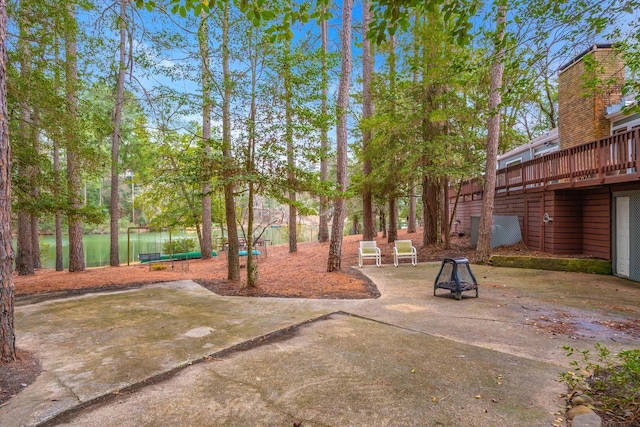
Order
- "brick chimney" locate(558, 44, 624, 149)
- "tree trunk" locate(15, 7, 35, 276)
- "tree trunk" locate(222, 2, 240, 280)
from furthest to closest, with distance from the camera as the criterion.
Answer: "brick chimney" locate(558, 44, 624, 149) → "tree trunk" locate(15, 7, 35, 276) → "tree trunk" locate(222, 2, 240, 280)

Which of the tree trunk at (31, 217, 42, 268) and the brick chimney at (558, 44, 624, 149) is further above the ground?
the brick chimney at (558, 44, 624, 149)

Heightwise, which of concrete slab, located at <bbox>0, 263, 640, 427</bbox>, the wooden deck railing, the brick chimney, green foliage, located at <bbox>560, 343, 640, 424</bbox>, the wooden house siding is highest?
the brick chimney

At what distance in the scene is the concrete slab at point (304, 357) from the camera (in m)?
2.34

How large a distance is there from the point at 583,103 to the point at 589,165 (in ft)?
12.5

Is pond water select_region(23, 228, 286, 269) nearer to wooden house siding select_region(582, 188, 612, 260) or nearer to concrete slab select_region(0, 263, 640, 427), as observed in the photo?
concrete slab select_region(0, 263, 640, 427)

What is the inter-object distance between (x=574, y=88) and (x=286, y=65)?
1062 cm

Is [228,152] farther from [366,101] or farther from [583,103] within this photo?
[583,103]

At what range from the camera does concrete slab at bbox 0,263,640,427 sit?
7.68 feet

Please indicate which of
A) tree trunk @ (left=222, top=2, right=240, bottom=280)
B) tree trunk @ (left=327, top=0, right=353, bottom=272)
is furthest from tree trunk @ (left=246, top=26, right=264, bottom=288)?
tree trunk @ (left=327, top=0, right=353, bottom=272)

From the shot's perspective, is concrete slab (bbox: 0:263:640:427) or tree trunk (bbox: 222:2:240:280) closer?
concrete slab (bbox: 0:263:640:427)

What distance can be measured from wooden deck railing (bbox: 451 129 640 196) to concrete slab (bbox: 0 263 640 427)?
305cm

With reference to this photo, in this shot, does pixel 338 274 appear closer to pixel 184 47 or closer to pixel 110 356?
pixel 110 356

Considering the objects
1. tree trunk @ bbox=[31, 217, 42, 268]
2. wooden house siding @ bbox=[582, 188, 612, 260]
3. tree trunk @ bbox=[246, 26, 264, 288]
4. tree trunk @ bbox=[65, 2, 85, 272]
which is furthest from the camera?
tree trunk @ bbox=[31, 217, 42, 268]

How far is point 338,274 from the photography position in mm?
8398
